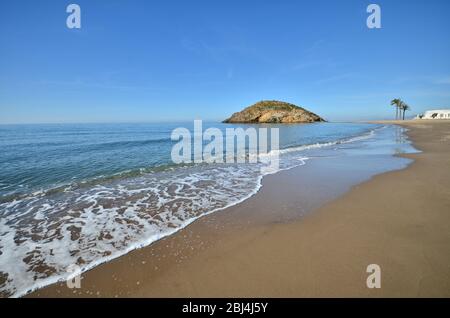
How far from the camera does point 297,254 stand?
381cm

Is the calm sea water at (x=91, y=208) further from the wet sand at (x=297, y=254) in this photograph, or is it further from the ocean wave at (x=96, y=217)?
the wet sand at (x=297, y=254)

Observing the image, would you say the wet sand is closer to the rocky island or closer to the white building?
the rocky island

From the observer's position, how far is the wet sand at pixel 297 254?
10.1 ft

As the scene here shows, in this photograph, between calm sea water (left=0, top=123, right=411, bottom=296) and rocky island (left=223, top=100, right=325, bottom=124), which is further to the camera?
rocky island (left=223, top=100, right=325, bottom=124)

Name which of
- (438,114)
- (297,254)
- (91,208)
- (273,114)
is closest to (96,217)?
(91,208)

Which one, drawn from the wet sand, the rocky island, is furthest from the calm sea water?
the rocky island

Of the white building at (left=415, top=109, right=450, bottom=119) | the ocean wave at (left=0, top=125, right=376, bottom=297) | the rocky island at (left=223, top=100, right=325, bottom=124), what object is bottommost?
the ocean wave at (left=0, top=125, right=376, bottom=297)

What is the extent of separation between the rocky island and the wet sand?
10190 cm

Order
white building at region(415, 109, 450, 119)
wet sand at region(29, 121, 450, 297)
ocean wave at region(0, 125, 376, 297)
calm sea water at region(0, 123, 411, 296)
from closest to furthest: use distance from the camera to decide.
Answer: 1. wet sand at region(29, 121, 450, 297)
2. ocean wave at region(0, 125, 376, 297)
3. calm sea water at region(0, 123, 411, 296)
4. white building at region(415, 109, 450, 119)

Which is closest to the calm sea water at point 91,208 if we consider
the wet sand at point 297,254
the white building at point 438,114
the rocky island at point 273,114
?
the wet sand at point 297,254

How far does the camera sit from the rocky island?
341 feet

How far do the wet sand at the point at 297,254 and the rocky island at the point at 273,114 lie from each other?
102 m
